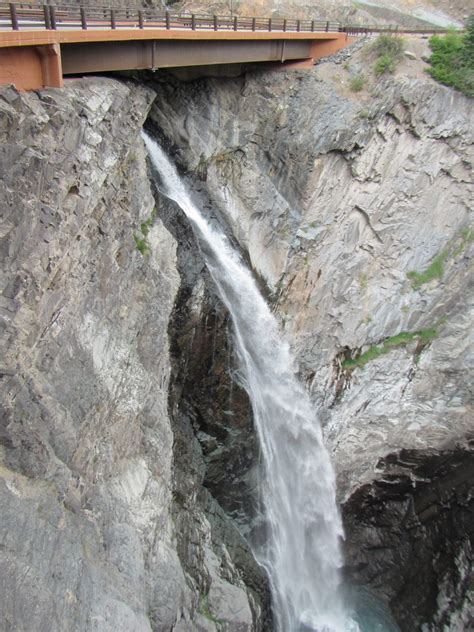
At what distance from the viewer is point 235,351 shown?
17.0 meters

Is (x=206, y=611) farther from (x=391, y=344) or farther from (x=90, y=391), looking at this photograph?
(x=391, y=344)

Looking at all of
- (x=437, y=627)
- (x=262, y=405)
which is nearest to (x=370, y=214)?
(x=262, y=405)

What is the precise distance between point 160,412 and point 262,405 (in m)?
5.80

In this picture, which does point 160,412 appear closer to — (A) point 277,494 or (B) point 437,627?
(A) point 277,494

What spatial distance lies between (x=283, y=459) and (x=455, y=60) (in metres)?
18.0

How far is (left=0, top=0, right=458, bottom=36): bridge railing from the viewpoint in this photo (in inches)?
453

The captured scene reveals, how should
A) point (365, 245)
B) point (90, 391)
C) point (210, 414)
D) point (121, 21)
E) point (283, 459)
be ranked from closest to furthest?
1. point (90, 391)
2. point (121, 21)
3. point (210, 414)
4. point (283, 459)
5. point (365, 245)

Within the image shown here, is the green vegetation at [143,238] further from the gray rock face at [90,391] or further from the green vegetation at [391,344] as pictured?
the green vegetation at [391,344]

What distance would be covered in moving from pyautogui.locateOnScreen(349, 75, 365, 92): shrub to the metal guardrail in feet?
10.1

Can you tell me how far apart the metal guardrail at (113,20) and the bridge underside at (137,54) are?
17.9 inches

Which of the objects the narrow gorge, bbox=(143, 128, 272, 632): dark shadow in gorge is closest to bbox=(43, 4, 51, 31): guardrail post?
the narrow gorge

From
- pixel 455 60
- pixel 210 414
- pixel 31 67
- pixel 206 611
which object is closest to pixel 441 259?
pixel 455 60

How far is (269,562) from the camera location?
17125mm

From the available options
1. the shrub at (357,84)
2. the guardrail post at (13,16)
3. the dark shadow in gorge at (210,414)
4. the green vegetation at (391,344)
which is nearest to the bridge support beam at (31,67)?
the guardrail post at (13,16)
